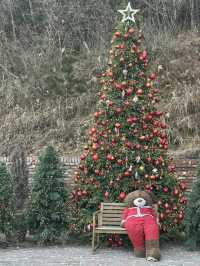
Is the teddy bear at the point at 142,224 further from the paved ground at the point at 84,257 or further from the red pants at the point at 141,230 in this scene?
the paved ground at the point at 84,257

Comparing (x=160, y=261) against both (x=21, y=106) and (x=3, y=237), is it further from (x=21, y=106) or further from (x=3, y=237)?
(x=21, y=106)

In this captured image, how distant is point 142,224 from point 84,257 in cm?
97

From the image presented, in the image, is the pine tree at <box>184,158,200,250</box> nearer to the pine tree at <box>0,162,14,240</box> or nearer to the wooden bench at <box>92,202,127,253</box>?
the wooden bench at <box>92,202,127,253</box>

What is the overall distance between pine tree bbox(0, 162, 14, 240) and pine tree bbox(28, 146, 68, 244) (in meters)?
0.32

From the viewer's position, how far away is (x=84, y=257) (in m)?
8.22

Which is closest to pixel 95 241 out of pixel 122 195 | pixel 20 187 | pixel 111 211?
pixel 111 211

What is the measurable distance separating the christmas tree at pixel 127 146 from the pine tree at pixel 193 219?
0.28 meters

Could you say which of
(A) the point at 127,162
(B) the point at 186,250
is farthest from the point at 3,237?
(B) the point at 186,250

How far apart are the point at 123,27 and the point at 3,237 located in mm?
3852

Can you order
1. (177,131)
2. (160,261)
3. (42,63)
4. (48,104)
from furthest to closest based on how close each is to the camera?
1. (42,63)
2. (48,104)
3. (177,131)
4. (160,261)

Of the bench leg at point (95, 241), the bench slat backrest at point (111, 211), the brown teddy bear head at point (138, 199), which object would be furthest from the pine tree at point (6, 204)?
the brown teddy bear head at point (138, 199)

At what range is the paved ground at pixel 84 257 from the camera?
7832 mm

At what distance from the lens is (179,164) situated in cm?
1056

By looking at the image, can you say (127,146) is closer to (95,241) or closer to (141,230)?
(141,230)
